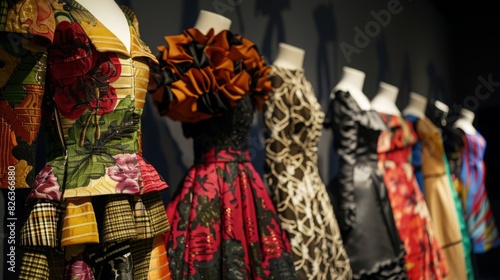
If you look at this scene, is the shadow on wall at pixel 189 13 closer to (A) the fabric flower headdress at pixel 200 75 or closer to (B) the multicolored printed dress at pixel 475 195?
(A) the fabric flower headdress at pixel 200 75

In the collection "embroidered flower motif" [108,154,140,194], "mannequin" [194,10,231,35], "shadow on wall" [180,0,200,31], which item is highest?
"shadow on wall" [180,0,200,31]

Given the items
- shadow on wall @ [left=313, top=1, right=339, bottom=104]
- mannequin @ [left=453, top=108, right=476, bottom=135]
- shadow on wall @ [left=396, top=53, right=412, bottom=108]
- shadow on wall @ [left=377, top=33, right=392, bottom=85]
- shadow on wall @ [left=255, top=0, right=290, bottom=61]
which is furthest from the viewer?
shadow on wall @ [left=396, top=53, right=412, bottom=108]

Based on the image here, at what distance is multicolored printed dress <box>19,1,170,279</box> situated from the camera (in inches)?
51.3

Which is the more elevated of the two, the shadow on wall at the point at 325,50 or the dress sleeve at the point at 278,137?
the shadow on wall at the point at 325,50

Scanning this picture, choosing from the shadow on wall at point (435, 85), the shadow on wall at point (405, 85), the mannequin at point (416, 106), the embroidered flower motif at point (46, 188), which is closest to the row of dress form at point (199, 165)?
the embroidered flower motif at point (46, 188)

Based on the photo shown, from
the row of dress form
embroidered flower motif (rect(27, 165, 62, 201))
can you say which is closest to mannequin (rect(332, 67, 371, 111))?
the row of dress form

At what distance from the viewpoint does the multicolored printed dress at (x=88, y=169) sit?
4.27 feet

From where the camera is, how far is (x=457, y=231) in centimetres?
297

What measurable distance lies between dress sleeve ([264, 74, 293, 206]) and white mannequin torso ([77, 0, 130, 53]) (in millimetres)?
698

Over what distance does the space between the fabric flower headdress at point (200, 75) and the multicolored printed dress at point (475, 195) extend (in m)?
1.77

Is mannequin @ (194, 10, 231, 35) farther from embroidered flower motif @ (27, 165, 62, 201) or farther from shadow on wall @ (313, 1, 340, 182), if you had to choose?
shadow on wall @ (313, 1, 340, 182)

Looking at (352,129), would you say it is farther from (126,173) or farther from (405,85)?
(405,85)

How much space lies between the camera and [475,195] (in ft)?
11.0

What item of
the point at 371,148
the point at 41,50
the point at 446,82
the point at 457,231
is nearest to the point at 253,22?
the point at 371,148
